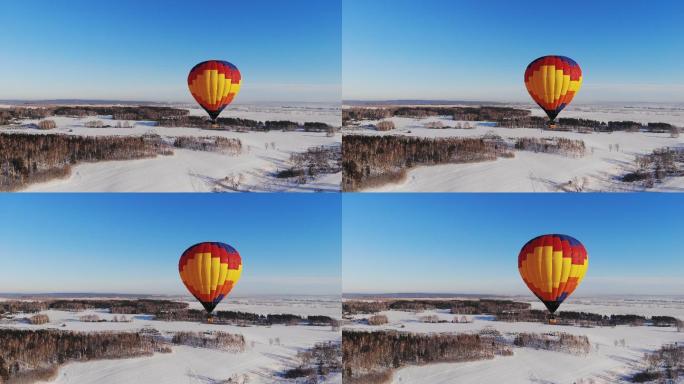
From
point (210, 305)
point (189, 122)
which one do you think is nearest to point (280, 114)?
point (189, 122)

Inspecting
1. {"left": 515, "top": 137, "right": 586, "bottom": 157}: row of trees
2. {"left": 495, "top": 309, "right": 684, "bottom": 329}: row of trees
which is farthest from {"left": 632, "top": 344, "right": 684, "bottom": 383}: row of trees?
{"left": 515, "top": 137, "right": 586, "bottom": 157}: row of trees

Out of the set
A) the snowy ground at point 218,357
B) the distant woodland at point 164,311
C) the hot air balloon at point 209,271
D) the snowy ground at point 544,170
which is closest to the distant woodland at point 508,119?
the snowy ground at point 544,170

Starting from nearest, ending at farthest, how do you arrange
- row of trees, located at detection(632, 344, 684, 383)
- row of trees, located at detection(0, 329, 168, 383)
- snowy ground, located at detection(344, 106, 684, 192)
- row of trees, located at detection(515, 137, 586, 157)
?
row of trees, located at detection(632, 344, 684, 383)
row of trees, located at detection(0, 329, 168, 383)
snowy ground, located at detection(344, 106, 684, 192)
row of trees, located at detection(515, 137, 586, 157)

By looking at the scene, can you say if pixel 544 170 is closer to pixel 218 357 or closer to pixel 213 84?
pixel 213 84

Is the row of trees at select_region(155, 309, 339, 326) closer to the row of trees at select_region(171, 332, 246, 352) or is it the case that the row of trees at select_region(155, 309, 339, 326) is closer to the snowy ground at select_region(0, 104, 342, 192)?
the row of trees at select_region(171, 332, 246, 352)

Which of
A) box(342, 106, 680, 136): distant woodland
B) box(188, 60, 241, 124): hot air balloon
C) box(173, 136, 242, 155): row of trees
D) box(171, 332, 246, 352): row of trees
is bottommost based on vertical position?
box(171, 332, 246, 352): row of trees

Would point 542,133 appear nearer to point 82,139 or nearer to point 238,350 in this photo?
point 238,350

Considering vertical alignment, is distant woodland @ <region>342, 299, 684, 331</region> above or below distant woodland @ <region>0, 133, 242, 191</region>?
below

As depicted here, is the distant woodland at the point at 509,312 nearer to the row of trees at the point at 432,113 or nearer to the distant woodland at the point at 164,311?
the distant woodland at the point at 164,311
